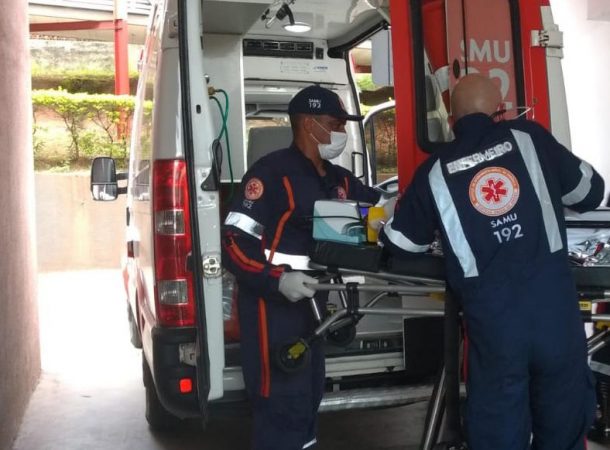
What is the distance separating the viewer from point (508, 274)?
8.50ft

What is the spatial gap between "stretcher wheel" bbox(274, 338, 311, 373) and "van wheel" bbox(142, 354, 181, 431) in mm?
1843

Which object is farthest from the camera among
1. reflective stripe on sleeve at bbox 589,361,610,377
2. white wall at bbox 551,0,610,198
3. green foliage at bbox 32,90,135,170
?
green foliage at bbox 32,90,135,170

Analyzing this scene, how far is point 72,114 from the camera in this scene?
15.2 meters

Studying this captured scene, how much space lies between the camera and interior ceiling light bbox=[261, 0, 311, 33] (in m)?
4.67

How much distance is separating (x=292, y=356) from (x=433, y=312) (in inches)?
22.0

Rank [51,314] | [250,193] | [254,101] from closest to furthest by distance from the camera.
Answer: [250,193] < [254,101] < [51,314]

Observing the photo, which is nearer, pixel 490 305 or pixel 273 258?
pixel 490 305

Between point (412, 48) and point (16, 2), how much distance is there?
3.54 metres

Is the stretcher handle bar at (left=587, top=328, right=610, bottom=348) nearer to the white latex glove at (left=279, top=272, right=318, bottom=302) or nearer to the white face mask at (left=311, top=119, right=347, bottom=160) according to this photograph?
the white latex glove at (left=279, top=272, right=318, bottom=302)

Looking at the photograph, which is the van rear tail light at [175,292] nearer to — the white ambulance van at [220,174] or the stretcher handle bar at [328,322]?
the white ambulance van at [220,174]

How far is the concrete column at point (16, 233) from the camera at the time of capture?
15.4 feet

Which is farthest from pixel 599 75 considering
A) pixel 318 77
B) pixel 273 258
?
pixel 273 258

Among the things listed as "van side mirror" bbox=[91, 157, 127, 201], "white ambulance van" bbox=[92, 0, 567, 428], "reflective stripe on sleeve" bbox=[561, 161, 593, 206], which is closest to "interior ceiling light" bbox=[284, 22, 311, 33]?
"white ambulance van" bbox=[92, 0, 567, 428]

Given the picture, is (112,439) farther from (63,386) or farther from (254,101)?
(254,101)
